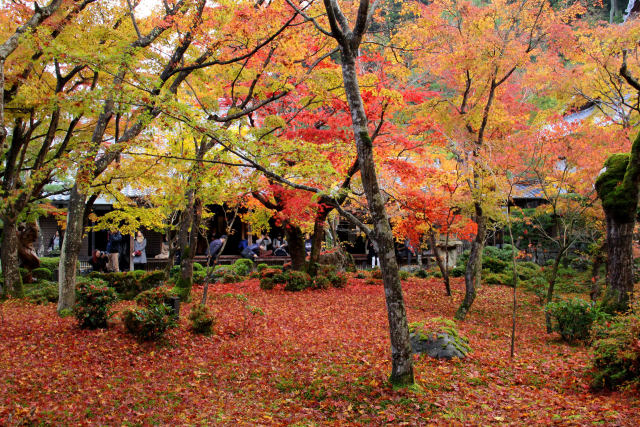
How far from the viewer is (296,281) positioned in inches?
548

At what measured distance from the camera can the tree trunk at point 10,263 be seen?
34.6 feet

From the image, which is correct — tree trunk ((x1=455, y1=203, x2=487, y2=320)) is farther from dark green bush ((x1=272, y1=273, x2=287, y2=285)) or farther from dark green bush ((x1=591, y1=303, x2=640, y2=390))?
dark green bush ((x1=272, y1=273, x2=287, y2=285))

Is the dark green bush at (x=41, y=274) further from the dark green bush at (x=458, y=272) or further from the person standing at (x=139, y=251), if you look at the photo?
the dark green bush at (x=458, y=272)

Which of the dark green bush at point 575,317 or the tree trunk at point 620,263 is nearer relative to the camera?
the tree trunk at point 620,263

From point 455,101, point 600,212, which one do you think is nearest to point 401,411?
point 455,101

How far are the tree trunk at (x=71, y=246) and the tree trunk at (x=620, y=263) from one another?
10.1 metres

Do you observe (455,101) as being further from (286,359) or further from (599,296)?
(286,359)

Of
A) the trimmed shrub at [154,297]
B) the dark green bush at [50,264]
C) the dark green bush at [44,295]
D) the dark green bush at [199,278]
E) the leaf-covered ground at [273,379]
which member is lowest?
the leaf-covered ground at [273,379]

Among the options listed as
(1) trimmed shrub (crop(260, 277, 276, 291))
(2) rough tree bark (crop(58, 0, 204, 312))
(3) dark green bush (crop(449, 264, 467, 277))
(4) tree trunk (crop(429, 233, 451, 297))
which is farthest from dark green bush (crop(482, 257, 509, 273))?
(2) rough tree bark (crop(58, 0, 204, 312))

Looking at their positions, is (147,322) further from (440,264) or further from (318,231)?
(440,264)

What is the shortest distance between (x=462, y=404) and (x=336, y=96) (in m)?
6.84

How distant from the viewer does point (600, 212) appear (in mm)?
12867

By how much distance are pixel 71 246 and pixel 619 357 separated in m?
9.03

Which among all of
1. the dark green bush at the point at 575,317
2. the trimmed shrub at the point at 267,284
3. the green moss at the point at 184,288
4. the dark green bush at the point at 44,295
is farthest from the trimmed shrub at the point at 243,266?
the dark green bush at the point at 575,317
